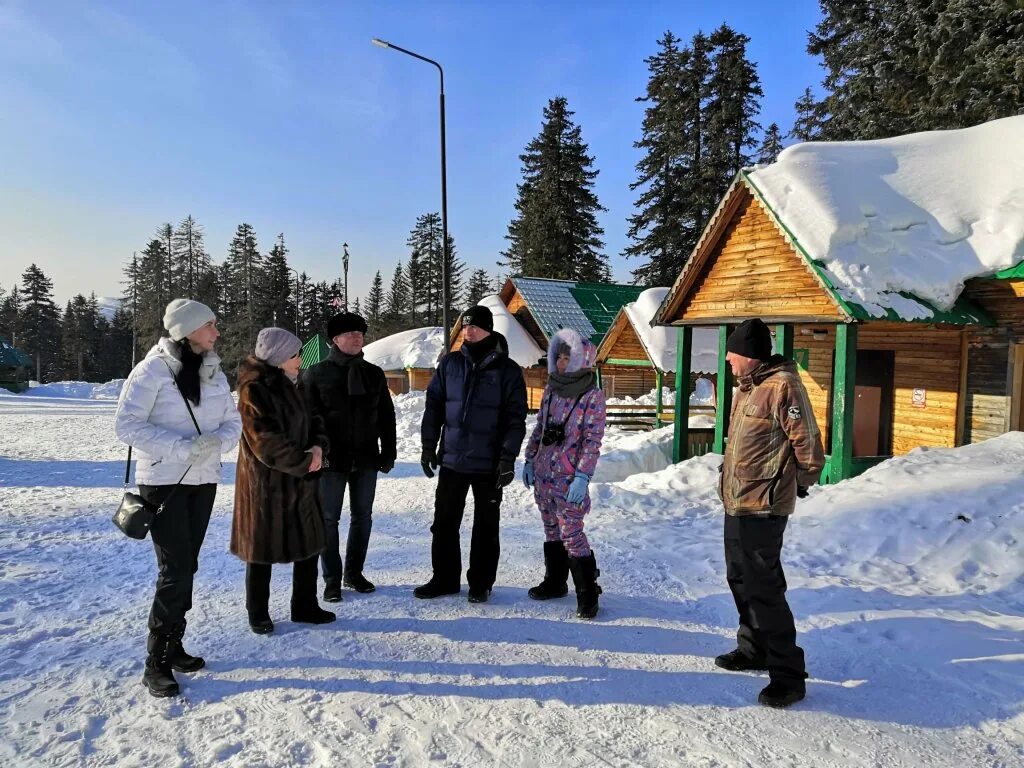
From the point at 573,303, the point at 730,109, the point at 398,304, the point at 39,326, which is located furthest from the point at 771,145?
the point at 39,326

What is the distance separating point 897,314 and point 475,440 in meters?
6.50

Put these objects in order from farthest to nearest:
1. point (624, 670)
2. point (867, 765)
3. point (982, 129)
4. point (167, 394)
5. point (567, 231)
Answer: point (567, 231) → point (982, 129) → point (624, 670) → point (167, 394) → point (867, 765)

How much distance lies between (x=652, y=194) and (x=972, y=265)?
28.1m

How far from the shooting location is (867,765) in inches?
110

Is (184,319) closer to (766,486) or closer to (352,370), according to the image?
(352,370)

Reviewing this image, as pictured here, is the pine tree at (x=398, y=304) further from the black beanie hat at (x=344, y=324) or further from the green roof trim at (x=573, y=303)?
the black beanie hat at (x=344, y=324)

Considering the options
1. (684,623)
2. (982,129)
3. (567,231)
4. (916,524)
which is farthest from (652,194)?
(684,623)

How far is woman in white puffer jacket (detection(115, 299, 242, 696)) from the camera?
3283 mm

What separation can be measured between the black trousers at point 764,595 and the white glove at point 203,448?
9.56 feet

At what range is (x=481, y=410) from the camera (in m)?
4.52

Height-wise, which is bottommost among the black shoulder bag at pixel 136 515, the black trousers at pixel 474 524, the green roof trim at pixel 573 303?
the black trousers at pixel 474 524

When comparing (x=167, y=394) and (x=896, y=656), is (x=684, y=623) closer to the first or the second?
(x=896, y=656)

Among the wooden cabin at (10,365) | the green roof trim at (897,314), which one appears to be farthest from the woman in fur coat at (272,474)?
the wooden cabin at (10,365)

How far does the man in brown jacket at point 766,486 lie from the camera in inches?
132
